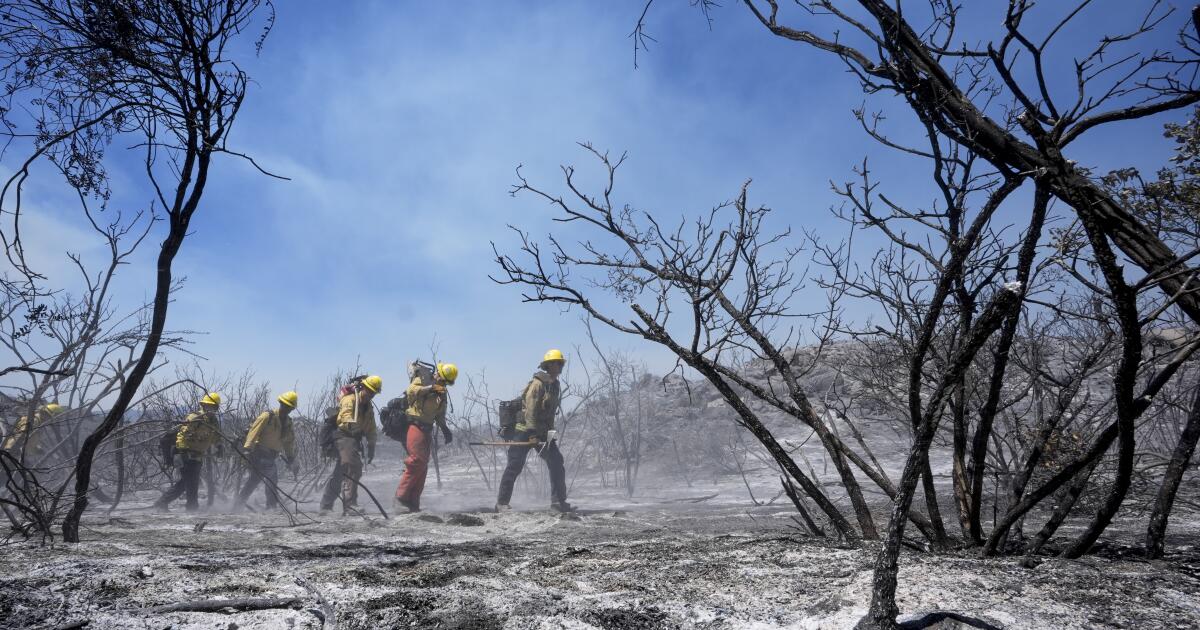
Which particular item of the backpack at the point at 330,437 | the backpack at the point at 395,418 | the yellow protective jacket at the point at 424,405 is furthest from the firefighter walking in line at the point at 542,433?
the backpack at the point at 330,437

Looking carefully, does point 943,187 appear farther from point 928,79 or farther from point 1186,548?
point 1186,548

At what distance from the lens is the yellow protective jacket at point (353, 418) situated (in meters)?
8.30

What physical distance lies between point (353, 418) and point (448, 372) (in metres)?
1.39

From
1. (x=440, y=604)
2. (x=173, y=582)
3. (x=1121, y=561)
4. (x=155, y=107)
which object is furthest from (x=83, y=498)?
(x=1121, y=561)

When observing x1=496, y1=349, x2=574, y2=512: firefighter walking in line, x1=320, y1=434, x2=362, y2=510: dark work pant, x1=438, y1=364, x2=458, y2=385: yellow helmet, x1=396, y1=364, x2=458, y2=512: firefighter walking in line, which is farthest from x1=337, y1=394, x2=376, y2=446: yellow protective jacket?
x1=496, y1=349, x2=574, y2=512: firefighter walking in line

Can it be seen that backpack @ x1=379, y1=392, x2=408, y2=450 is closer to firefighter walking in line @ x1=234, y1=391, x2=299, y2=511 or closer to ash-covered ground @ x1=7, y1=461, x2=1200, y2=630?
firefighter walking in line @ x1=234, y1=391, x2=299, y2=511

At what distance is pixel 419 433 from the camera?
793 cm

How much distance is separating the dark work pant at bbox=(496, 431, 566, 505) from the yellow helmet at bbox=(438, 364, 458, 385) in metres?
1.31

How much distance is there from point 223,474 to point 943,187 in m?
13.3

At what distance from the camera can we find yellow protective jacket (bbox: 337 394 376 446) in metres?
8.30

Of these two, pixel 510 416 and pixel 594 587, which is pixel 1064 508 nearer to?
pixel 594 587

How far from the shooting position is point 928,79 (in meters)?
2.39

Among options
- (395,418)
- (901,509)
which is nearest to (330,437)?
(395,418)

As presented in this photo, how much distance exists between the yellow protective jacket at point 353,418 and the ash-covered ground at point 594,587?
474 centimetres
